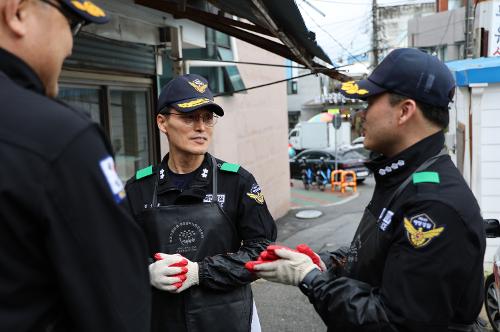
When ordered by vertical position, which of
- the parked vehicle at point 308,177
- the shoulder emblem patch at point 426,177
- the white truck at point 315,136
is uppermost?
the shoulder emblem patch at point 426,177

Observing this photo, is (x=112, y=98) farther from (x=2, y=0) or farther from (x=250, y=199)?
(x=2, y=0)

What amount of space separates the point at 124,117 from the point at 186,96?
3747mm

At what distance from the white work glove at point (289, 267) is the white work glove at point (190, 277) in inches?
16.8

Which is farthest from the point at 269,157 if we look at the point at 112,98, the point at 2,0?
the point at 2,0

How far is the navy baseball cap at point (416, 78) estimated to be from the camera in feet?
5.99

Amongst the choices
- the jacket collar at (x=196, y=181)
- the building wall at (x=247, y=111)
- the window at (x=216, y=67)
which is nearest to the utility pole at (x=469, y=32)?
the building wall at (x=247, y=111)

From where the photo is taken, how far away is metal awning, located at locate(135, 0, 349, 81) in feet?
13.9

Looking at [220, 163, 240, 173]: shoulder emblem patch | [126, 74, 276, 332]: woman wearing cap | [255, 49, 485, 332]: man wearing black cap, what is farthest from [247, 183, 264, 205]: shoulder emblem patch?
[255, 49, 485, 332]: man wearing black cap

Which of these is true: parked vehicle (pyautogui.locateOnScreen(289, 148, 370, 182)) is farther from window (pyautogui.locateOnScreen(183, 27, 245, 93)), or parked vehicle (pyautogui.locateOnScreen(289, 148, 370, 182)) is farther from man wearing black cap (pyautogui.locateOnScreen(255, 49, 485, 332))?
man wearing black cap (pyautogui.locateOnScreen(255, 49, 485, 332))

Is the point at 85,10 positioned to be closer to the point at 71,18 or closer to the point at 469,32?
the point at 71,18

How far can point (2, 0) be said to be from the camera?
1.16 metres

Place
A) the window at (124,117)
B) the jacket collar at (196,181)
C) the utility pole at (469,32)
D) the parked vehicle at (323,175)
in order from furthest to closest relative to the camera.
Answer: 1. the parked vehicle at (323,175)
2. the utility pole at (469,32)
3. the window at (124,117)
4. the jacket collar at (196,181)

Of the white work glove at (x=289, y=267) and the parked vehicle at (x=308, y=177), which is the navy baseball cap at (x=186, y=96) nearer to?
the white work glove at (x=289, y=267)

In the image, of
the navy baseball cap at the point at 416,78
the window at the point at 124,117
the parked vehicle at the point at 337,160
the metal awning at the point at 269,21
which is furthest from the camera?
the parked vehicle at the point at 337,160
